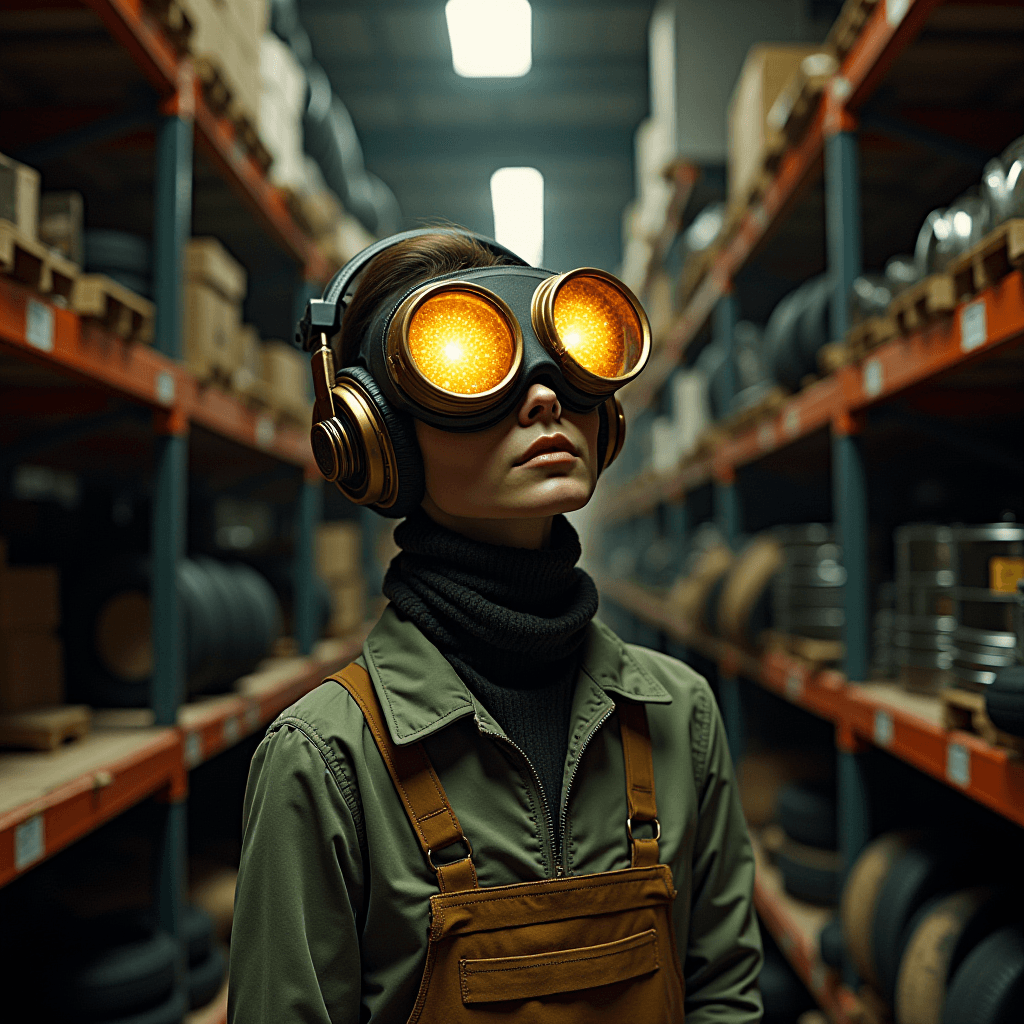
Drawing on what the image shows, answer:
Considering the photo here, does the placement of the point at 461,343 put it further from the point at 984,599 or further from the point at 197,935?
the point at 197,935

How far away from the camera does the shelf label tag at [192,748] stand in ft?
8.64

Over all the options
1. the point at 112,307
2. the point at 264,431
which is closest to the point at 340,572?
the point at 264,431

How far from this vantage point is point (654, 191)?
20.8 ft

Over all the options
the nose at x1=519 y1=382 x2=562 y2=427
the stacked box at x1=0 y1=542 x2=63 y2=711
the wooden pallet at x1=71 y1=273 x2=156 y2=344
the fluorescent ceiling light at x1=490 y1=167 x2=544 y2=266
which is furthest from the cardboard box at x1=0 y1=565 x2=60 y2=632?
the fluorescent ceiling light at x1=490 y1=167 x2=544 y2=266

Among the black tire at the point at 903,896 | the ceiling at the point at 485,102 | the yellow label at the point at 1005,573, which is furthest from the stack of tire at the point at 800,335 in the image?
the ceiling at the point at 485,102

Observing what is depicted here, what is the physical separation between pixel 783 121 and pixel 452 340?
7.70ft

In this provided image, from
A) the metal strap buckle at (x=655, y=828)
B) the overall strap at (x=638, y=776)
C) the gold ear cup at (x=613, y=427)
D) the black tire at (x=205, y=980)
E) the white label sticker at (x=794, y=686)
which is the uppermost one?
the gold ear cup at (x=613, y=427)

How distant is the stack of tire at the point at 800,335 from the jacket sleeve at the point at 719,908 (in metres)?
2.07

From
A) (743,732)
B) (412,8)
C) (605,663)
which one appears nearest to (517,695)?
(605,663)

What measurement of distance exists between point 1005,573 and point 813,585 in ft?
3.59

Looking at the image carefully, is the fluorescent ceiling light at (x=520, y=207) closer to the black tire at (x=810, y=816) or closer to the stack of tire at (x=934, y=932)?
the black tire at (x=810, y=816)

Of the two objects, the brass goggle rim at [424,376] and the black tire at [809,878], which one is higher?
the brass goggle rim at [424,376]

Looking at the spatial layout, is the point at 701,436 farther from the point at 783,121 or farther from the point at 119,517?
the point at 119,517

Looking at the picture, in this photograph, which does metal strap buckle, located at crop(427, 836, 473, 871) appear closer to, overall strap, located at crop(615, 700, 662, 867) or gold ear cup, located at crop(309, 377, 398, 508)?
overall strap, located at crop(615, 700, 662, 867)
